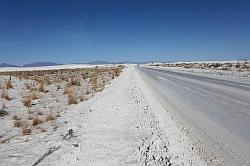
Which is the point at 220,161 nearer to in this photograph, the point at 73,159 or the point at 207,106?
the point at 73,159

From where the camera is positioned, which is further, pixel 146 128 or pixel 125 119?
pixel 125 119

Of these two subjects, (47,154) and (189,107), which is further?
(189,107)

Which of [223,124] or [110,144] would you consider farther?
[223,124]

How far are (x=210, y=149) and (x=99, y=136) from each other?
259 centimetres

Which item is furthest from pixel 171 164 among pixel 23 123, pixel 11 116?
pixel 11 116

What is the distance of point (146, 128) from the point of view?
8742mm

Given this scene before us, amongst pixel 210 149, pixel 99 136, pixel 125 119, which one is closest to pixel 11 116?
pixel 125 119

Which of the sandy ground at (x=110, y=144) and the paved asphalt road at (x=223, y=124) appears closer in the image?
the sandy ground at (x=110, y=144)

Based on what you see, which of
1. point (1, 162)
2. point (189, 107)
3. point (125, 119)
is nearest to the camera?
point (1, 162)

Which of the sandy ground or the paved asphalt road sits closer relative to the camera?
the sandy ground

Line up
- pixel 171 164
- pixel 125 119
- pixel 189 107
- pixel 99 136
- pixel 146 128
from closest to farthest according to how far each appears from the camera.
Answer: pixel 171 164 < pixel 99 136 < pixel 146 128 < pixel 125 119 < pixel 189 107

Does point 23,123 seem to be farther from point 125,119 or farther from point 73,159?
point 73,159

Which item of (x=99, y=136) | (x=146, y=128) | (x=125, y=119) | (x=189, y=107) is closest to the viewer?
(x=99, y=136)

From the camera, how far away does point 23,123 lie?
10.6 metres
